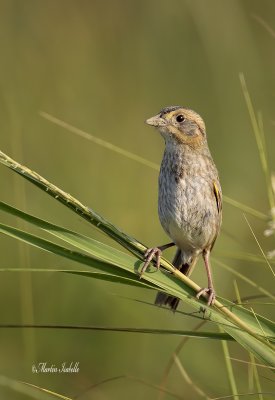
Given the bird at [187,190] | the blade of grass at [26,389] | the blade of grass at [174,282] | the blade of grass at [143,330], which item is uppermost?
the bird at [187,190]

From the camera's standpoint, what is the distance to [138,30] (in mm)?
9812

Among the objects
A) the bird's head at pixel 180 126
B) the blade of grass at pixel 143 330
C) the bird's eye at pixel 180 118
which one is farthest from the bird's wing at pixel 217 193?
the blade of grass at pixel 143 330

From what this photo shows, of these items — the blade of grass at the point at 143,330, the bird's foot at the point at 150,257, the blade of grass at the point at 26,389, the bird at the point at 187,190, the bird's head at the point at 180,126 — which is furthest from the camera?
the bird's head at the point at 180,126

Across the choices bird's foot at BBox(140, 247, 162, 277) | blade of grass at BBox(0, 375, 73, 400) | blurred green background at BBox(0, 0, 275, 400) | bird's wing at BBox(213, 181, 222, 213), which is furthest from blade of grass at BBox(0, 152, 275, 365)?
bird's wing at BBox(213, 181, 222, 213)

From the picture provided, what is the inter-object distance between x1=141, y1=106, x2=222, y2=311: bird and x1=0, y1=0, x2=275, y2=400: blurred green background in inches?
30.7

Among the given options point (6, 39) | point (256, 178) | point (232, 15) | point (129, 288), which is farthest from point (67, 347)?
point (6, 39)

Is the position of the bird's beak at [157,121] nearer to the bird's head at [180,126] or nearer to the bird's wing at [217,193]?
the bird's head at [180,126]

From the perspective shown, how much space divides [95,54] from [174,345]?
14.3 feet

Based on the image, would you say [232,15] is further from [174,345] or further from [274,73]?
[174,345]

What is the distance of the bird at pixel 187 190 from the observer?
4738 mm

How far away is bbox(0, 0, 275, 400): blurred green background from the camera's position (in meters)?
6.42

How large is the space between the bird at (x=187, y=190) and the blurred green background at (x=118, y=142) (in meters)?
0.78

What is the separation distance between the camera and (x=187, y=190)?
4.78 m

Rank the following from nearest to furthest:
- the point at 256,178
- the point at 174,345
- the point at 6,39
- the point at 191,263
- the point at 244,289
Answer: the point at 191,263 < the point at 174,345 < the point at 244,289 < the point at 256,178 < the point at 6,39
